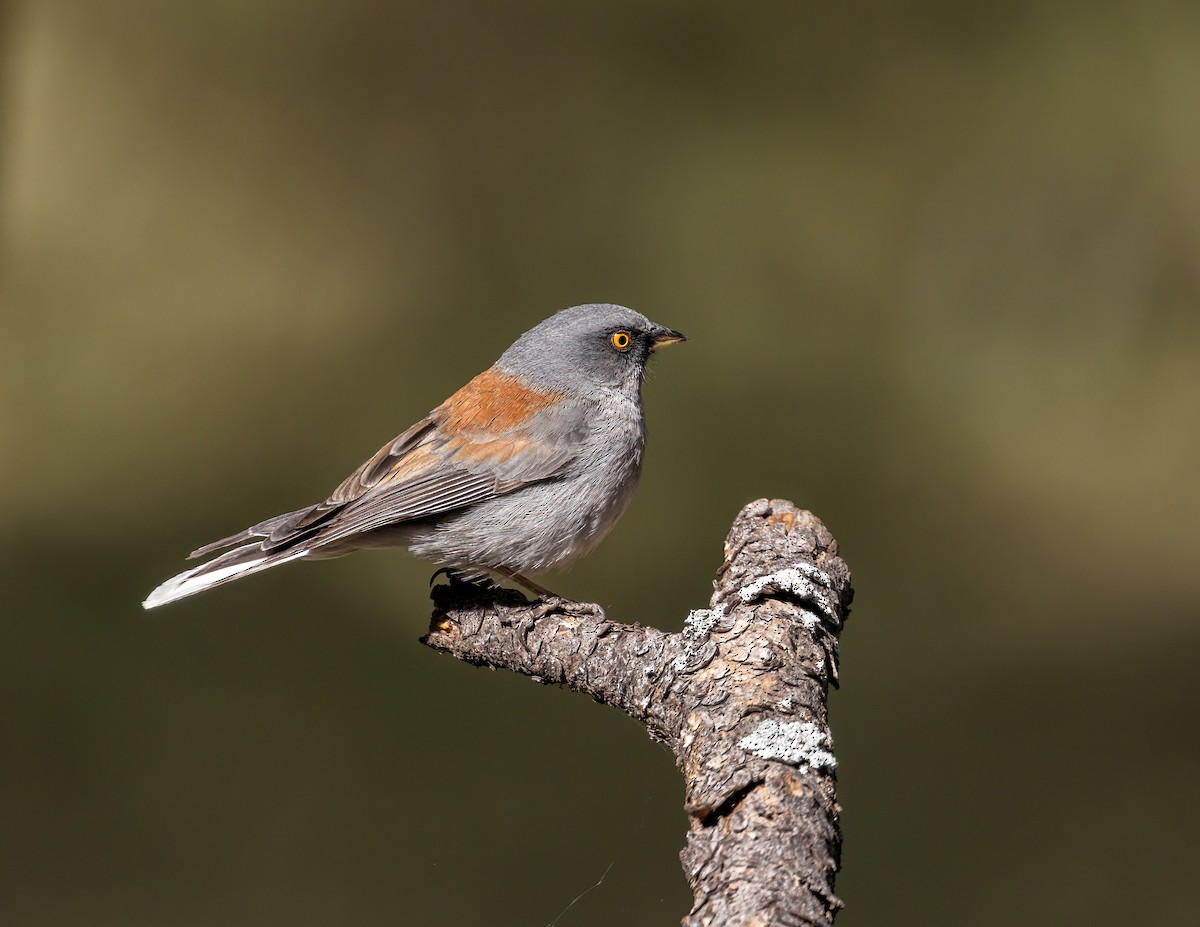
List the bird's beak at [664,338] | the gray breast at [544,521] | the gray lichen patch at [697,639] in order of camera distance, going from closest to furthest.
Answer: the gray lichen patch at [697,639] < the gray breast at [544,521] < the bird's beak at [664,338]

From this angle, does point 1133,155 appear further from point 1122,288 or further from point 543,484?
point 543,484

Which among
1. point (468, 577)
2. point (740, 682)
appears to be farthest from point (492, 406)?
point (740, 682)

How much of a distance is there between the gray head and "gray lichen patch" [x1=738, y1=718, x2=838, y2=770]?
4.08 ft

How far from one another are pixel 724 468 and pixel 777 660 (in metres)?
1.84

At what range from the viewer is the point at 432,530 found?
8.26 ft

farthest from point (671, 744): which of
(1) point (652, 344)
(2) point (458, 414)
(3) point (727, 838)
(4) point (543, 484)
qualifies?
(1) point (652, 344)

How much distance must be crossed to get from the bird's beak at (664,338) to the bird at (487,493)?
22 centimetres

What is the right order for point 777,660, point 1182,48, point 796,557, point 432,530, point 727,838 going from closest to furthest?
point 727,838 < point 777,660 < point 796,557 < point 432,530 < point 1182,48

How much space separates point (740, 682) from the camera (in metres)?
A: 1.77

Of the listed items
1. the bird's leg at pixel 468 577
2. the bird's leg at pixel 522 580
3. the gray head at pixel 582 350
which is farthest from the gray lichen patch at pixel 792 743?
the gray head at pixel 582 350

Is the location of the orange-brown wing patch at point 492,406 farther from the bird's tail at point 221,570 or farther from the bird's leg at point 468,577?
the bird's tail at point 221,570

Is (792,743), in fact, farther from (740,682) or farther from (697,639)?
(697,639)

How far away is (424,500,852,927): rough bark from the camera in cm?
142

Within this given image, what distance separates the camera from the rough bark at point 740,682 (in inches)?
55.8
